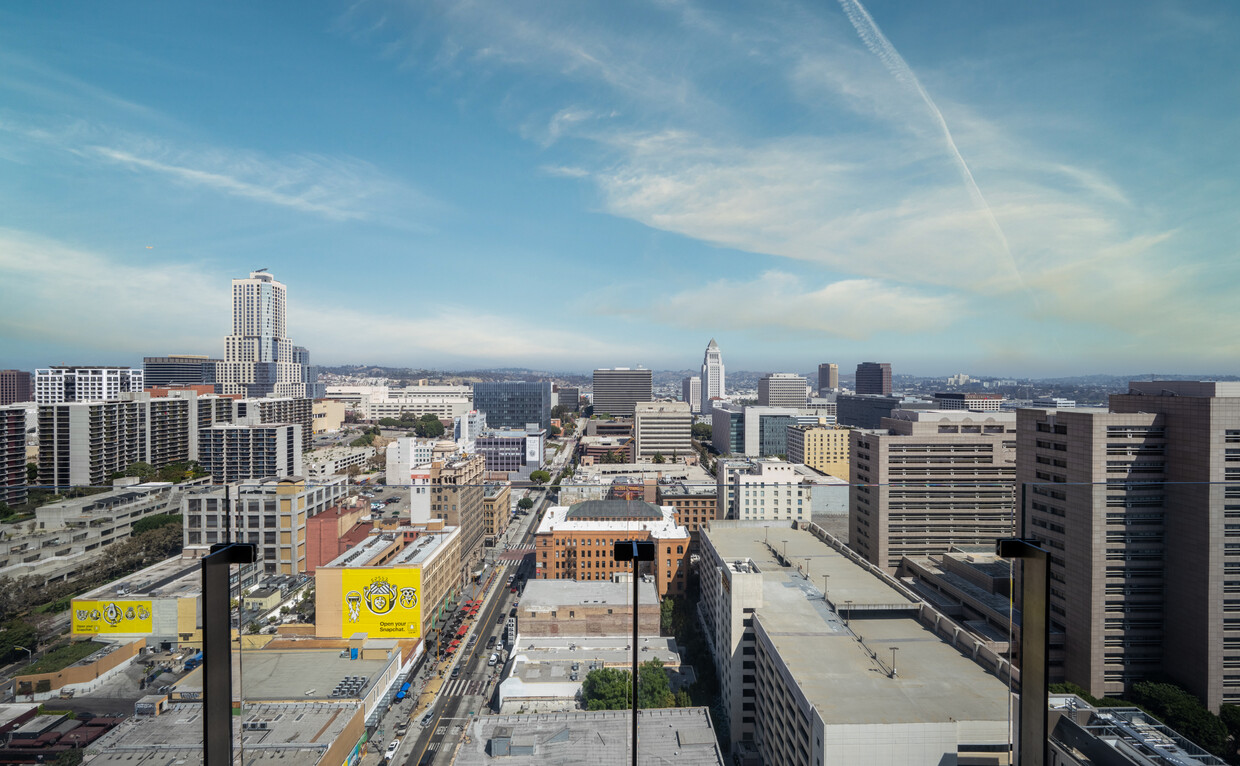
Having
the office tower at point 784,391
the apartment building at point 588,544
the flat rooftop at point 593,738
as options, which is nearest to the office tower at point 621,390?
the office tower at point 784,391

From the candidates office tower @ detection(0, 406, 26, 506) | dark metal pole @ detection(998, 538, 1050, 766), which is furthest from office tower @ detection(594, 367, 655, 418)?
dark metal pole @ detection(998, 538, 1050, 766)

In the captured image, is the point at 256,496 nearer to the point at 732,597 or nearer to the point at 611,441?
the point at 732,597

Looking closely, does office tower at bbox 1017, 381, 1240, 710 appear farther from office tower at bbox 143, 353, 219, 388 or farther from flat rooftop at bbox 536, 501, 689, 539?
office tower at bbox 143, 353, 219, 388

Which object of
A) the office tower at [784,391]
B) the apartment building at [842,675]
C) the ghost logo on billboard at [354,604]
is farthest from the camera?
the office tower at [784,391]

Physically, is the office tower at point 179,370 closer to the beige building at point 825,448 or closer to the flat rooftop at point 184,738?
the beige building at point 825,448

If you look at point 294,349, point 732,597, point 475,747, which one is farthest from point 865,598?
point 294,349

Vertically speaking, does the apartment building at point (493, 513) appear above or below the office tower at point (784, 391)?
below

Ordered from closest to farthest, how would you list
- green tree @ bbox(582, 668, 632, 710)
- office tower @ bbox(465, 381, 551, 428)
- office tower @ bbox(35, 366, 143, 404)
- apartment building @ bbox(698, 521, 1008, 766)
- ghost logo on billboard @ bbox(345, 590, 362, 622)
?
apartment building @ bbox(698, 521, 1008, 766) → green tree @ bbox(582, 668, 632, 710) → ghost logo on billboard @ bbox(345, 590, 362, 622) → office tower @ bbox(35, 366, 143, 404) → office tower @ bbox(465, 381, 551, 428)
